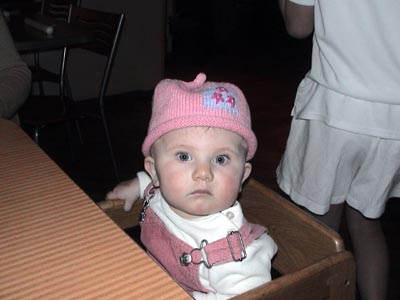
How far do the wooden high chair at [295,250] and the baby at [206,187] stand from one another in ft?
0.20

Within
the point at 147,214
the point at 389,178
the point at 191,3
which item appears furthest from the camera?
the point at 191,3

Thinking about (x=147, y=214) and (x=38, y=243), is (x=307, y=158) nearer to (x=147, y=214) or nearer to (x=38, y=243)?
(x=147, y=214)

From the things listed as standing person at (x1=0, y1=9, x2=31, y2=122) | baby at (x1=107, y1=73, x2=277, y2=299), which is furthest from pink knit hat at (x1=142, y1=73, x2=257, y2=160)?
standing person at (x1=0, y1=9, x2=31, y2=122)

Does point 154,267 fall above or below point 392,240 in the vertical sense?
above

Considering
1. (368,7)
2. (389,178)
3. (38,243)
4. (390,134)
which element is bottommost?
(389,178)

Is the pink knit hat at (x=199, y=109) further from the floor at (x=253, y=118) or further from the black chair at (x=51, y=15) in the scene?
the black chair at (x=51, y=15)

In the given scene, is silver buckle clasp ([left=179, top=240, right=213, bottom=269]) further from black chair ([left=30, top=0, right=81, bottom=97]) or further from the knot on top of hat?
black chair ([left=30, top=0, right=81, bottom=97])

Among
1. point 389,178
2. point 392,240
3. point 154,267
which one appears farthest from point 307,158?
point 392,240

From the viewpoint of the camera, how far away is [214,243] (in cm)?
79

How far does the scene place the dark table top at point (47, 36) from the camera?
6.25 ft

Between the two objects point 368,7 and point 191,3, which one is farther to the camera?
point 191,3

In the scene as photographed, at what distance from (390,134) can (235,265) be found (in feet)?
1.70

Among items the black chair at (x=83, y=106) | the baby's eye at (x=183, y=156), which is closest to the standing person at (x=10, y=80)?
the black chair at (x=83, y=106)

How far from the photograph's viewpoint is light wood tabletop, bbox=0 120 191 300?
0.44m
